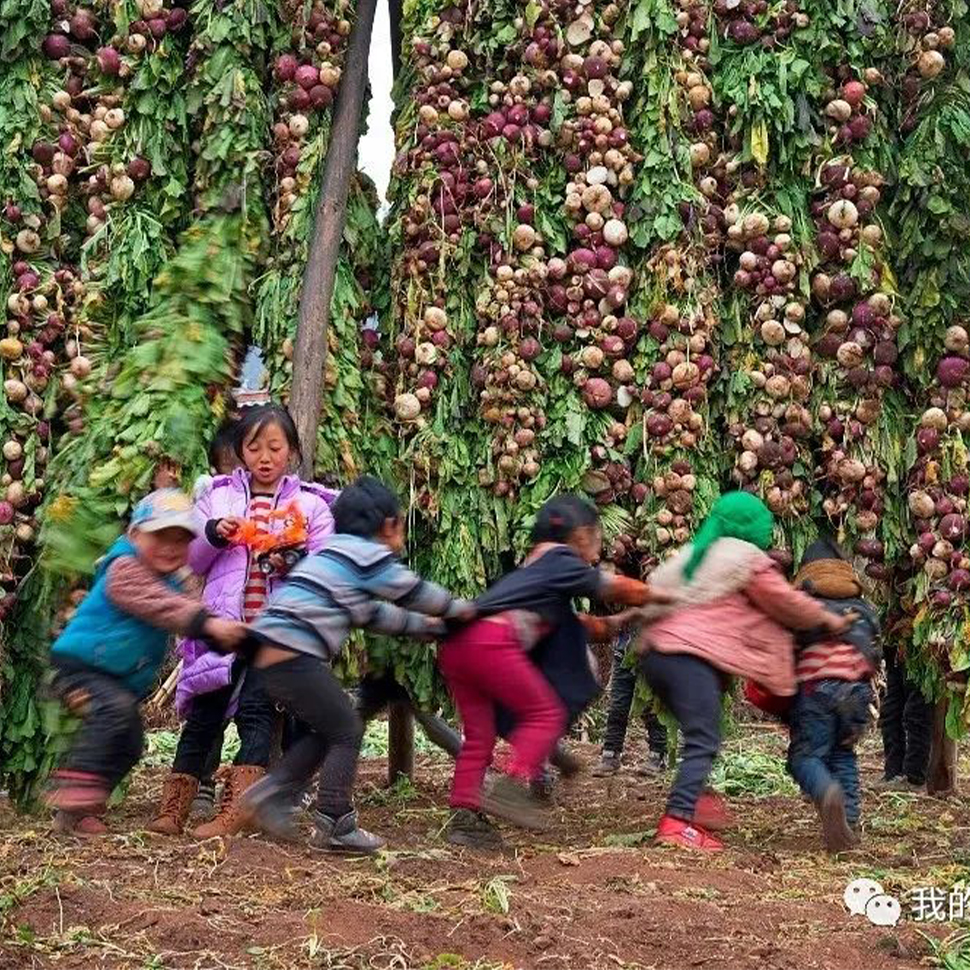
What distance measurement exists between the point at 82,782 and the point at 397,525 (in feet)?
3.62

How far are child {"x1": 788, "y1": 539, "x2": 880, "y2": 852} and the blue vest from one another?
1.87m

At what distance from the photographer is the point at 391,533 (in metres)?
4.54

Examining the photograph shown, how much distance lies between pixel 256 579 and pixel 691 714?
1383mm

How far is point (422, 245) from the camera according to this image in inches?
218

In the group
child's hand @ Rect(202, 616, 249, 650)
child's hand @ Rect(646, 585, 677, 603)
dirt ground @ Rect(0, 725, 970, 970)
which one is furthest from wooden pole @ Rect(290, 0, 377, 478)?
dirt ground @ Rect(0, 725, 970, 970)

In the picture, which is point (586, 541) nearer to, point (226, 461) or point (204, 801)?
point (226, 461)

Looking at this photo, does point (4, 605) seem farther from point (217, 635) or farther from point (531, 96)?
point (531, 96)

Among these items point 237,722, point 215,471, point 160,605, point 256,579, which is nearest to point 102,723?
point 160,605

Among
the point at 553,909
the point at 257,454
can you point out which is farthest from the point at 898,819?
the point at 257,454

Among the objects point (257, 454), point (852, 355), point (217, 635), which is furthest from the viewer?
point (852, 355)

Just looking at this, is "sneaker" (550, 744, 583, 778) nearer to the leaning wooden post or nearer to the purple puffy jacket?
the purple puffy jacket

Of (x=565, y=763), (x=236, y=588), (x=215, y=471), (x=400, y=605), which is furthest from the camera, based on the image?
(x=215, y=471)

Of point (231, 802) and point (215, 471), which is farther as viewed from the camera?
point (215, 471)

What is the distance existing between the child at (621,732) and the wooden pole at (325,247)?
6.30ft
